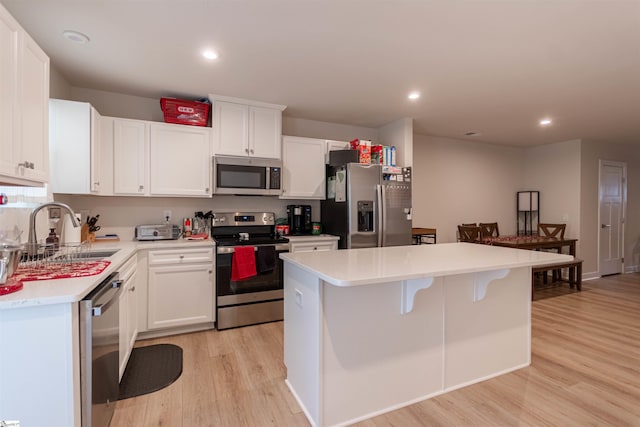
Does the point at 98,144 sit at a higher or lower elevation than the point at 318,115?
lower

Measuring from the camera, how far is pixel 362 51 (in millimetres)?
2387

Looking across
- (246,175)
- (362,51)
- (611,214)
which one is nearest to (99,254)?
(246,175)

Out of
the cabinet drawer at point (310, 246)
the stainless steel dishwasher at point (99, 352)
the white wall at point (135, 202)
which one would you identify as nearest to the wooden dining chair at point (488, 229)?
the cabinet drawer at point (310, 246)

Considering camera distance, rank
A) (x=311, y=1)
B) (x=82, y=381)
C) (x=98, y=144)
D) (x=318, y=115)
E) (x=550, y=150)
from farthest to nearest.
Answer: (x=550, y=150) < (x=318, y=115) < (x=98, y=144) < (x=311, y=1) < (x=82, y=381)

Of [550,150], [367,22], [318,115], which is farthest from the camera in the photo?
[550,150]

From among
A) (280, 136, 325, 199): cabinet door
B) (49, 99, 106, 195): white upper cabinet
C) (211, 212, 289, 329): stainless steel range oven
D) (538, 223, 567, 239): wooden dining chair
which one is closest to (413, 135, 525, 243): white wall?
(538, 223, 567, 239): wooden dining chair

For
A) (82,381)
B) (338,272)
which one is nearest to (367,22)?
(338,272)

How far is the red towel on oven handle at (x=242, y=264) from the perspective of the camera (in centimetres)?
309

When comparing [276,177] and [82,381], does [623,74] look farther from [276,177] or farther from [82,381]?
[82,381]

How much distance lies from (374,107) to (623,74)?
7.43 feet

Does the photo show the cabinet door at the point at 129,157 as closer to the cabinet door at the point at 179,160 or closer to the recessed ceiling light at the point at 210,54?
the cabinet door at the point at 179,160

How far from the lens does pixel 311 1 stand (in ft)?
5.95

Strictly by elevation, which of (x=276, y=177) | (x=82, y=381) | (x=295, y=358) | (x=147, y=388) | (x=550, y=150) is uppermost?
(x=550, y=150)

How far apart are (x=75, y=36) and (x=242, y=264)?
7.16 ft
